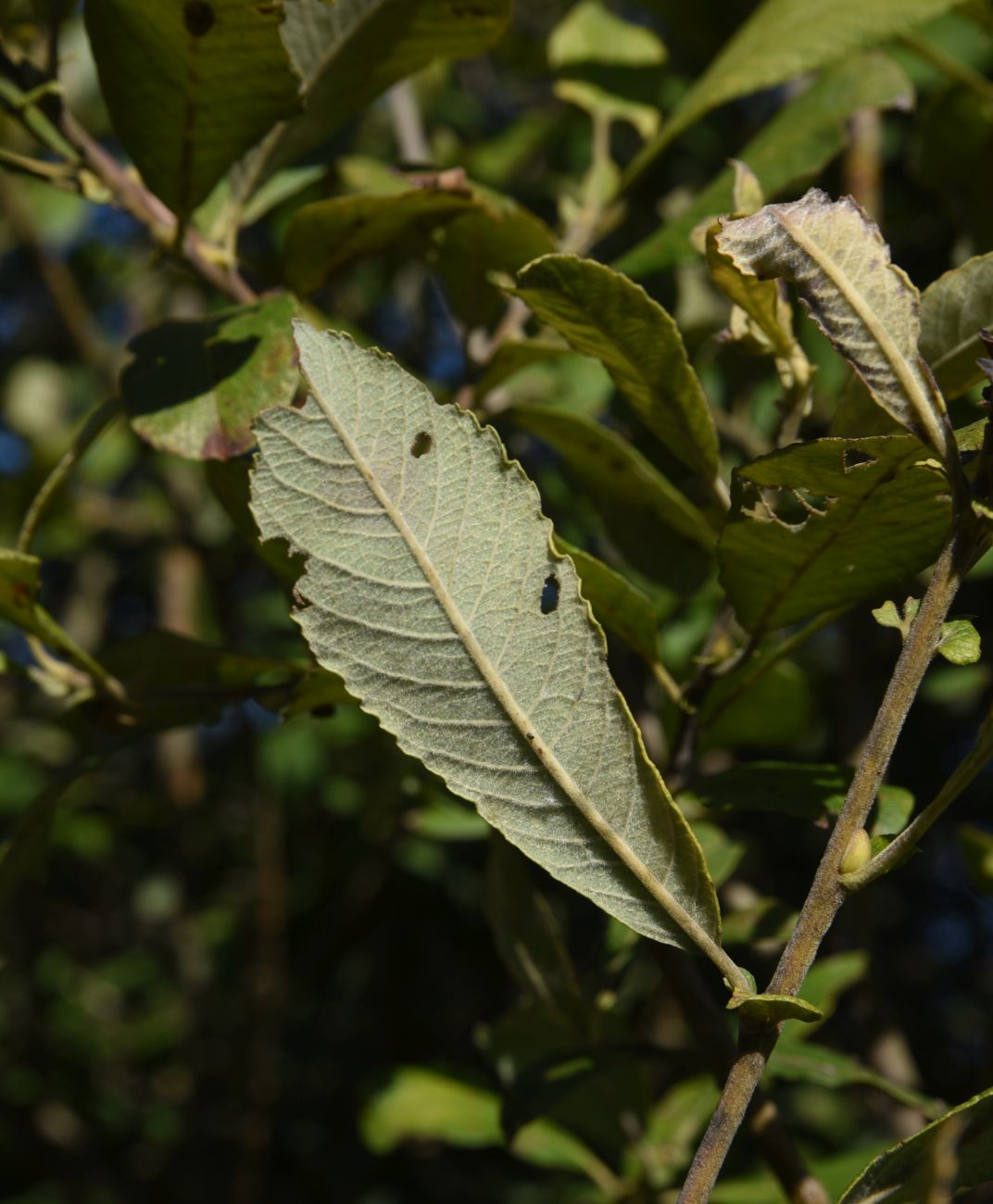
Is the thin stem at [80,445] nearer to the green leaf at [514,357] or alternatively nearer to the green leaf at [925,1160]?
the green leaf at [514,357]

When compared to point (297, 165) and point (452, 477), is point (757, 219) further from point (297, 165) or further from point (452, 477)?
point (297, 165)

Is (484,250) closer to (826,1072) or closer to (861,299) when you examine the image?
(861,299)

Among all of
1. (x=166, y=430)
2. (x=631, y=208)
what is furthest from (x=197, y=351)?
(x=631, y=208)

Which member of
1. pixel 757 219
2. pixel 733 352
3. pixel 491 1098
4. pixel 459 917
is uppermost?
pixel 757 219

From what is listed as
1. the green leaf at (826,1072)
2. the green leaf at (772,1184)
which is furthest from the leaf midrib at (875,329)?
the green leaf at (772,1184)

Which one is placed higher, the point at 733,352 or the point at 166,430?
the point at 166,430

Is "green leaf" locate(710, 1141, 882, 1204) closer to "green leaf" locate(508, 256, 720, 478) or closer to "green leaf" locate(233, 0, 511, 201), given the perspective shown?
"green leaf" locate(508, 256, 720, 478)

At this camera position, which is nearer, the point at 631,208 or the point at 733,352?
the point at 733,352
